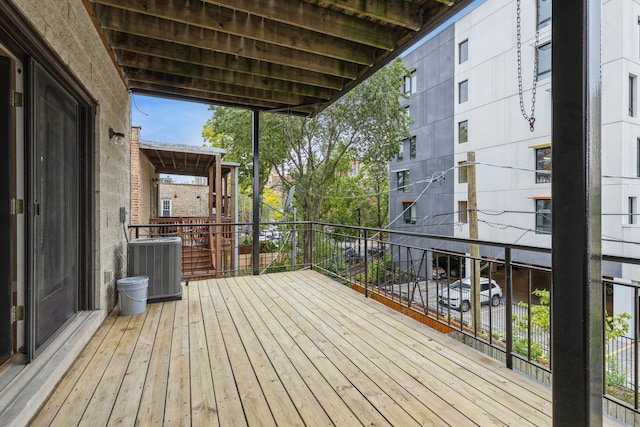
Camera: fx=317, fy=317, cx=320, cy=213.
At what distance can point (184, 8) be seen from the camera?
8.53ft

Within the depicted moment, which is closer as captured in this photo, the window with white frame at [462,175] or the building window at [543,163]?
the building window at [543,163]

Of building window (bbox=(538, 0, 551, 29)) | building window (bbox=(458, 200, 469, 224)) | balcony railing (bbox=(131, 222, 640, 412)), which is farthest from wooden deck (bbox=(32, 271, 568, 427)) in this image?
building window (bbox=(538, 0, 551, 29))

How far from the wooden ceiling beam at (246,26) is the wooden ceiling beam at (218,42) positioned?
171mm

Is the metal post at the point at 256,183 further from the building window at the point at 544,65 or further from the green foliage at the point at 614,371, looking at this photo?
the building window at the point at 544,65

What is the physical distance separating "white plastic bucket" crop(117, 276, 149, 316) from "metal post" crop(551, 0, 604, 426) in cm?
352

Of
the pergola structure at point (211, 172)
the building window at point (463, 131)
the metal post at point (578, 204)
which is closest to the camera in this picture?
the metal post at point (578, 204)

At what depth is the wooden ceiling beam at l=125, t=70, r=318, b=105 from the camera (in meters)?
3.85

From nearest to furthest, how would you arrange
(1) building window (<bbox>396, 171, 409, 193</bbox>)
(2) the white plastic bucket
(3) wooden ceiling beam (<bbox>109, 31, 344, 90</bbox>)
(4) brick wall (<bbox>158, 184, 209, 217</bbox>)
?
(3) wooden ceiling beam (<bbox>109, 31, 344, 90</bbox>), (2) the white plastic bucket, (1) building window (<bbox>396, 171, 409, 193</bbox>), (4) brick wall (<bbox>158, 184, 209, 217</bbox>)

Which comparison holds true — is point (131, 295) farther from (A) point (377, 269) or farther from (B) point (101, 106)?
(A) point (377, 269)

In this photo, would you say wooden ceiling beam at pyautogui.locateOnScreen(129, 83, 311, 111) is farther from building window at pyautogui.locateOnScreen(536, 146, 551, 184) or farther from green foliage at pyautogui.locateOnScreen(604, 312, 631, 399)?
building window at pyautogui.locateOnScreen(536, 146, 551, 184)

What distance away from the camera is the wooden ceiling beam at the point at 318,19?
8.34 feet

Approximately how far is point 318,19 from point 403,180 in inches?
413

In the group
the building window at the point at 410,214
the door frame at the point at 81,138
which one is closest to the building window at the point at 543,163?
the building window at the point at 410,214

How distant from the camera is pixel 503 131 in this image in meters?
8.79
